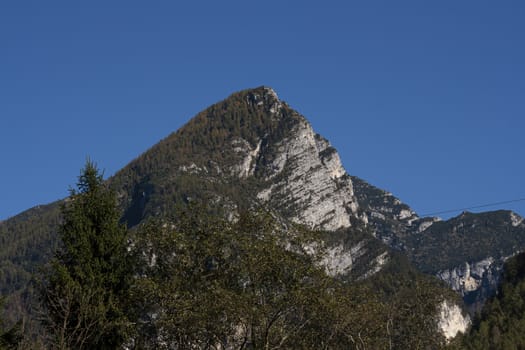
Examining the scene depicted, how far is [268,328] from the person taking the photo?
196 ft

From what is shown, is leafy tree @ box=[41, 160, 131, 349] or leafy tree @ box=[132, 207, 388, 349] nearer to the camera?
leafy tree @ box=[41, 160, 131, 349]

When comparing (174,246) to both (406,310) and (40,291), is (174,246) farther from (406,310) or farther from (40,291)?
(406,310)

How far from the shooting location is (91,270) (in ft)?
195

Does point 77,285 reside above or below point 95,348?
above

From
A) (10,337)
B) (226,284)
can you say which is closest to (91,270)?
(10,337)

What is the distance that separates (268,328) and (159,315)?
24.6 ft

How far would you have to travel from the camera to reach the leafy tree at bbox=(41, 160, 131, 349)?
5681 centimetres

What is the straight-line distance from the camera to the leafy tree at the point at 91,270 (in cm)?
5681

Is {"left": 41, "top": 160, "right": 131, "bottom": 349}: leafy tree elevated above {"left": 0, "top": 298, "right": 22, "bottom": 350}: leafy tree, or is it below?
above

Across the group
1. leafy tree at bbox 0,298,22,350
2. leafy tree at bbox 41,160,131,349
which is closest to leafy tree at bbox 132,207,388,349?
leafy tree at bbox 41,160,131,349

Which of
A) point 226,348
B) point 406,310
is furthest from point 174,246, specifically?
point 406,310

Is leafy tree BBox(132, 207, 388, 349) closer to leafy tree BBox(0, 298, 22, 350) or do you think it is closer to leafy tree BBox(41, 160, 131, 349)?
leafy tree BBox(41, 160, 131, 349)

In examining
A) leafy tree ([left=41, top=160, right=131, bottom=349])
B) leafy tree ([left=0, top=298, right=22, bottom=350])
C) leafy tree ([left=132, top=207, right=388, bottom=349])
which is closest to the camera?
leafy tree ([left=0, top=298, right=22, bottom=350])

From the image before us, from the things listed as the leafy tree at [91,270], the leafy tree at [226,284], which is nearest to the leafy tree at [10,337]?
the leafy tree at [91,270]
